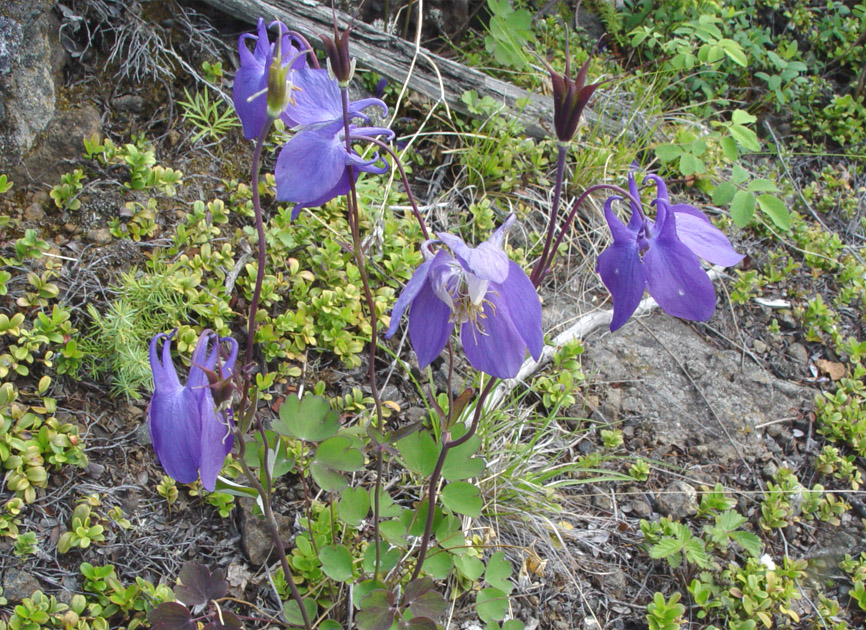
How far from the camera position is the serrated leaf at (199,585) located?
5.22 feet

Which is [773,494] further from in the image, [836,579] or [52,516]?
[52,516]

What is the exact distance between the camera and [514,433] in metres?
2.49

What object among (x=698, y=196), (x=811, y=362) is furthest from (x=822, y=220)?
(x=811, y=362)

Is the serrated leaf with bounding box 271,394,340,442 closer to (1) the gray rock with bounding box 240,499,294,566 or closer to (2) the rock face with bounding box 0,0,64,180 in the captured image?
(1) the gray rock with bounding box 240,499,294,566

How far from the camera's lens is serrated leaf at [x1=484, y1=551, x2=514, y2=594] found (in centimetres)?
185

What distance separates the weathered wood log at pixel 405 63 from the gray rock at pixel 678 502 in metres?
1.89

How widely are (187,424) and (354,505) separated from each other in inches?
27.3

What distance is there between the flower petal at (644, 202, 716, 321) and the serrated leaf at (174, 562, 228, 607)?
1220mm

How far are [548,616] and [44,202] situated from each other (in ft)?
7.67

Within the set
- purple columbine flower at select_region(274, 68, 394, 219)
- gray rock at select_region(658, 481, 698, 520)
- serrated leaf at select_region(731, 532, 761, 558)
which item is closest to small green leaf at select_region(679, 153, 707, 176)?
gray rock at select_region(658, 481, 698, 520)

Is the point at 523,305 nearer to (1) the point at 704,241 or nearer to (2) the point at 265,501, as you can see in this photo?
(1) the point at 704,241

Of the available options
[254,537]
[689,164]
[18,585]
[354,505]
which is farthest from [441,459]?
[689,164]

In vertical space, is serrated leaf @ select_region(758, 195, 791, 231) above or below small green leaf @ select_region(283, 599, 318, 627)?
above

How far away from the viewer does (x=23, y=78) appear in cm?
242
